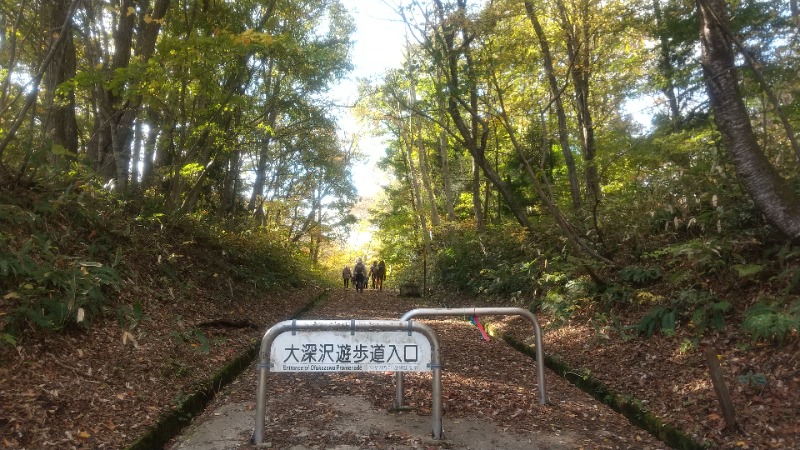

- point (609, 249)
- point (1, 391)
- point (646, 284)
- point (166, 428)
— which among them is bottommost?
point (166, 428)

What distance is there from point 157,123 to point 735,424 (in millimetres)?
12252

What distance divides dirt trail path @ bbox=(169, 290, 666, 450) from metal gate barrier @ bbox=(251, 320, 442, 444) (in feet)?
1.24

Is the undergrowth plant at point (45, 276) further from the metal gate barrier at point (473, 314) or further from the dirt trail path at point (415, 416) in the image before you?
the metal gate barrier at point (473, 314)

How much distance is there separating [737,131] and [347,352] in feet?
17.0

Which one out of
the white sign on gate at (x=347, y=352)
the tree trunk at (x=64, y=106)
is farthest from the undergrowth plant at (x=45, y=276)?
the tree trunk at (x=64, y=106)

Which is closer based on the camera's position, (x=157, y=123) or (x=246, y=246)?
(x=157, y=123)

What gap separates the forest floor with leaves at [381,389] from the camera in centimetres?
427

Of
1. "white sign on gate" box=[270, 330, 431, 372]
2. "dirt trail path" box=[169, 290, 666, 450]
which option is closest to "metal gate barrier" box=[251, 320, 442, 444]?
"white sign on gate" box=[270, 330, 431, 372]

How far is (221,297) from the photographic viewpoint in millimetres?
10508

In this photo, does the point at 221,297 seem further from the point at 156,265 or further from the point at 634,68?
the point at 634,68

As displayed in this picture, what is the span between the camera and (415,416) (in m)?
5.11

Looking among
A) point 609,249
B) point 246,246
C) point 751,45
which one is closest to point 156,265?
point 246,246

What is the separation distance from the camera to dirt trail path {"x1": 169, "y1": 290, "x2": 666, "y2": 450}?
4.48m

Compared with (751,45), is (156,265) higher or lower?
lower
